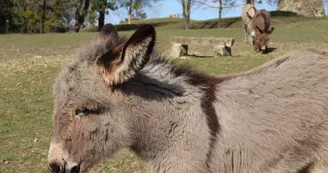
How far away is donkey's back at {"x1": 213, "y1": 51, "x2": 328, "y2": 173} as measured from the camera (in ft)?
9.68

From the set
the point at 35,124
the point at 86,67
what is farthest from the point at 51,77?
the point at 86,67

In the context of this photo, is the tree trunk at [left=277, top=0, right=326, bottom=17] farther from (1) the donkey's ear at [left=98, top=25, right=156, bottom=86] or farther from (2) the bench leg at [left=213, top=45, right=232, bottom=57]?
(1) the donkey's ear at [left=98, top=25, right=156, bottom=86]

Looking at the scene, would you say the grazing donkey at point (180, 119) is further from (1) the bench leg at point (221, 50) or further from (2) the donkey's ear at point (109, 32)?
(1) the bench leg at point (221, 50)

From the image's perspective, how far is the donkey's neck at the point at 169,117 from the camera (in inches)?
114

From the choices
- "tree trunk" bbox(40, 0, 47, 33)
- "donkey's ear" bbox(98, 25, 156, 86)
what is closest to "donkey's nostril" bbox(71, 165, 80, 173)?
"donkey's ear" bbox(98, 25, 156, 86)

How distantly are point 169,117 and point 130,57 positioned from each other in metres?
0.58

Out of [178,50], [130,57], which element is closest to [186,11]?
[178,50]

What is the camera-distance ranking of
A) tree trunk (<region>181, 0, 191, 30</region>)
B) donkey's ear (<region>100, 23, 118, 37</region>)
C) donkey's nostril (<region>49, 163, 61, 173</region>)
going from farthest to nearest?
tree trunk (<region>181, 0, 191, 30</region>), donkey's ear (<region>100, 23, 118, 37</region>), donkey's nostril (<region>49, 163, 61, 173</region>)

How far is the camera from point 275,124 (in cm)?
299

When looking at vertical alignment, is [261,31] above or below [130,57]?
above

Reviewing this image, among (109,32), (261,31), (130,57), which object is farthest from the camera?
(261,31)

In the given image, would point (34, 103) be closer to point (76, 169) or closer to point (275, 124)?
point (76, 169)

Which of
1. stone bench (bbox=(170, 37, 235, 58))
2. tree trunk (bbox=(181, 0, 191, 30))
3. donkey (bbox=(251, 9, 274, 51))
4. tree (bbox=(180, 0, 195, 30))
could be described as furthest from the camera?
tree (bbox=(180, 0, 195, 30))

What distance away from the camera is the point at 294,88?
10.2 feet
